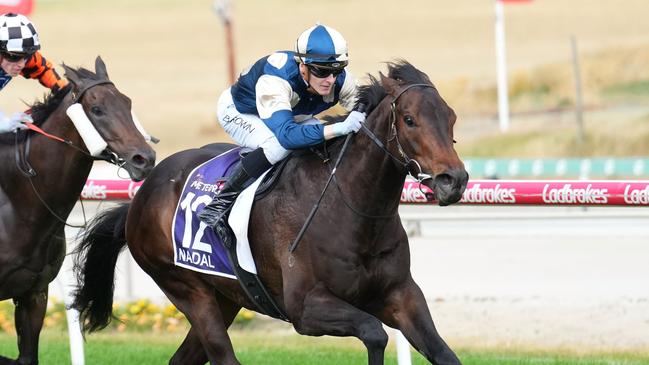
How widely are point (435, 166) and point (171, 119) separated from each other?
29.6 meters

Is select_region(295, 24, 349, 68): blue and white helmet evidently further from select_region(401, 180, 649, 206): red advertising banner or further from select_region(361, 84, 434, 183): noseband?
select_region(401, 180, 649, 206): red advertising banner

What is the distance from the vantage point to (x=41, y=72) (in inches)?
258

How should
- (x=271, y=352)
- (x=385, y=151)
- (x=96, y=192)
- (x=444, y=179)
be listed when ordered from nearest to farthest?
(x=444, y=179) < (x=385, y=151) < (x=271, y=352) < (x=96, y=192)

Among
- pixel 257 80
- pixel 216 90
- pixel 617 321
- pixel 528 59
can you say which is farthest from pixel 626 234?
pixel 216 90

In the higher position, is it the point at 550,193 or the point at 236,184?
the point at 236,184

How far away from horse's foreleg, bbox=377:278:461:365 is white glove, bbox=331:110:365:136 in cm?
69

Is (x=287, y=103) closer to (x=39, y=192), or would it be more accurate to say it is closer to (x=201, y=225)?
(x=201, y=225)

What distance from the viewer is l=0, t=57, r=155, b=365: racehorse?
19.9 feet

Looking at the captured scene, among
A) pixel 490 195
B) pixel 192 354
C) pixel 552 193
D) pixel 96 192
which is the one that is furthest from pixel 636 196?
pixel 96 192

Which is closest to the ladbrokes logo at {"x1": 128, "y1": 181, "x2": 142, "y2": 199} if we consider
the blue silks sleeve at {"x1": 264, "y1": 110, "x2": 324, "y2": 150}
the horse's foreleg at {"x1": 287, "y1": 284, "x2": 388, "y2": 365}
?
the blue silks sleeve at {"x1": 264, "y1": 110, "x2": 324, "y2": 150}

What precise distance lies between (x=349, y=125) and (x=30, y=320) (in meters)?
2.10

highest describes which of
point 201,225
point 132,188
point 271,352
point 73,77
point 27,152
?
point 73,77

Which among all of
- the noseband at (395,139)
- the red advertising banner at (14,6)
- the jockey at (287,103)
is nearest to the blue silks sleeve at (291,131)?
the jockey at (287,103)

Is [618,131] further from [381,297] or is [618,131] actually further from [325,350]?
[381,297]
